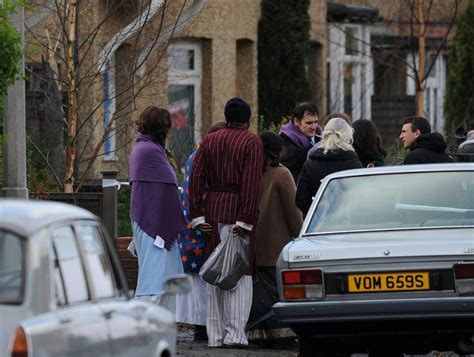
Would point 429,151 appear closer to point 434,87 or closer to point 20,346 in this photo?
point 20,346

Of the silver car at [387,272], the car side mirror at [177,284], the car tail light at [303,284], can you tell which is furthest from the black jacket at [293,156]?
the car side mirror at [177,284]

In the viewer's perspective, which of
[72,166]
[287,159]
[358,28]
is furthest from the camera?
[358,28]

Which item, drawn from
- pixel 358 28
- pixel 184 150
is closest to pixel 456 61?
pixel 358 28

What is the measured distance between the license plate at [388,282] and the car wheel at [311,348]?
0.68 metres

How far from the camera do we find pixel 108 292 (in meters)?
8.27

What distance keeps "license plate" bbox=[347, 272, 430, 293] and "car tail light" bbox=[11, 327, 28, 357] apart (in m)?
4.35

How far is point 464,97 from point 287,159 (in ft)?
72.3

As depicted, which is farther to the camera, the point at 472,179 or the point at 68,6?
the point at 68,6

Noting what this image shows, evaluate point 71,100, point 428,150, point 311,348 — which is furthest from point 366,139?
point 71,100

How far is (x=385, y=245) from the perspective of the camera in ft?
36.1

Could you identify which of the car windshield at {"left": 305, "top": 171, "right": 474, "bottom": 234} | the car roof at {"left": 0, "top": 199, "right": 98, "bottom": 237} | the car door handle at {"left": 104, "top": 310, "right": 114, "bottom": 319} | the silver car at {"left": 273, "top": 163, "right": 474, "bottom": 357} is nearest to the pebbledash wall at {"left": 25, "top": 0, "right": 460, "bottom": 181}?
the car windshield at {"left": 305, "top": 171, "right": 474, "bottom": 234}

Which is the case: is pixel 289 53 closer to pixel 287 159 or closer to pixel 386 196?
pixel 287 159

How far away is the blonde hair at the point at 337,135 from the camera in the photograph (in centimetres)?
1384

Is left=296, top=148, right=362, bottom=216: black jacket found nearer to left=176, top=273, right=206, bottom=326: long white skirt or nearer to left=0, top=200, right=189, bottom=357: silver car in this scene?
left=176, top=273, right=206, bottom=326: long white skirt
